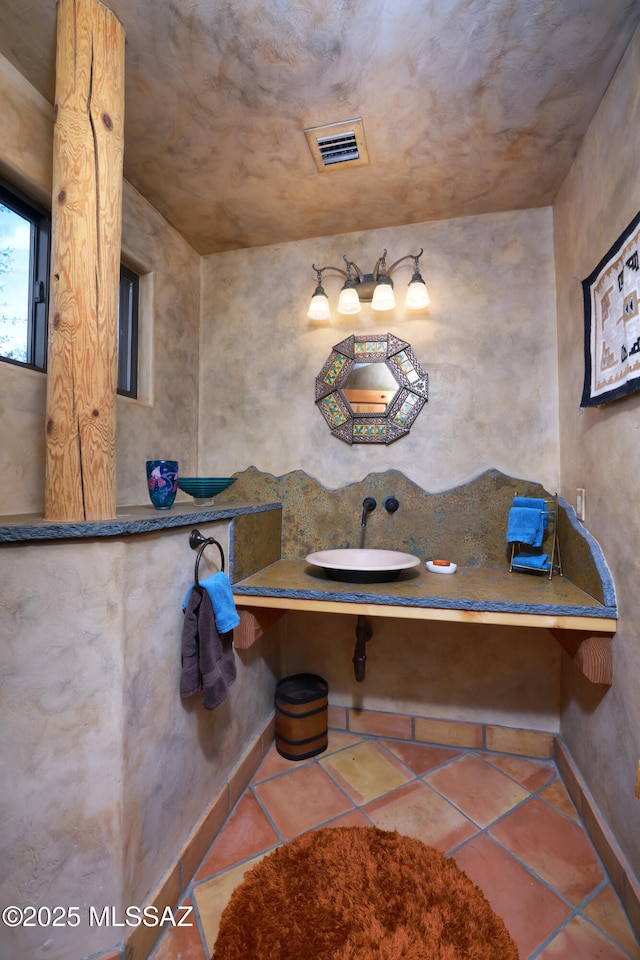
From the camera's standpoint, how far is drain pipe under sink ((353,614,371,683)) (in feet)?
6.04

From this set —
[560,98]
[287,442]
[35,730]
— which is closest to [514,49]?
[560,98]

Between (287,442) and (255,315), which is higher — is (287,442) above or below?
below

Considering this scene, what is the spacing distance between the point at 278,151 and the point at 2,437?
146cm

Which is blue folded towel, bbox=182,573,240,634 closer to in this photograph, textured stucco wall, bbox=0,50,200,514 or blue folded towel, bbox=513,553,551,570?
textured stucco wall, bbox=0,50,200,514

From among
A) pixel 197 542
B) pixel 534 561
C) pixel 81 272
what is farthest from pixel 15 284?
pixel 534 561

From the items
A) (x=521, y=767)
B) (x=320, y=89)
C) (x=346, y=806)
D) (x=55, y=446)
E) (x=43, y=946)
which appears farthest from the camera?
(x=521, y=767)

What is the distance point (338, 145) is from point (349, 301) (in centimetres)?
58

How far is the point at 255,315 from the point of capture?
2.25 meters

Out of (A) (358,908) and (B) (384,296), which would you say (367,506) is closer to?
(B) (384,296)

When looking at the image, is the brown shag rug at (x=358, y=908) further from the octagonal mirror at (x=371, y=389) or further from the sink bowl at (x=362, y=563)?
the octagonal mirror at (x=371, y=389)

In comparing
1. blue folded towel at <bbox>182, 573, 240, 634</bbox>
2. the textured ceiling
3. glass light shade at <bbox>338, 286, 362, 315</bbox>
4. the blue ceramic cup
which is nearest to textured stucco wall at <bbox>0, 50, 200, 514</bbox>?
the textured ceiling

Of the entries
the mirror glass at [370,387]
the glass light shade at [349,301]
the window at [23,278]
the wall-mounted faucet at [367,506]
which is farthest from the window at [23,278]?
the wall-mounted faucet at [367,506]

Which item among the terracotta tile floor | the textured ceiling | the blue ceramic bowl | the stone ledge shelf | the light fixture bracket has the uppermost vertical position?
the textured ceiling

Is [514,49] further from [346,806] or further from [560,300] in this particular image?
[346,806]
